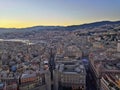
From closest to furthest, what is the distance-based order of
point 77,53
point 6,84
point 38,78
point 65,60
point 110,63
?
1. point 6,84
2. point 38,78
3. point 110,63
4. point 65,60
5. point 77,53

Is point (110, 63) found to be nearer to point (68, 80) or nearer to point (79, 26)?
point (68, 80)

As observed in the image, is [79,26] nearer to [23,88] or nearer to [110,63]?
[110,63]

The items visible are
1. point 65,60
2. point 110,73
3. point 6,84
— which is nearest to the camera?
point 6,84

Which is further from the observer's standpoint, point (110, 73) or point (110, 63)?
point (110, 63)

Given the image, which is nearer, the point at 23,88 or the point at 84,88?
the point at 23,88

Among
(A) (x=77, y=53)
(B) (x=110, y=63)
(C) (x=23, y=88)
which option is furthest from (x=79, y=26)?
(C) (x=23, y=88)

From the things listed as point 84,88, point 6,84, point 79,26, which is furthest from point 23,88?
point 79,26

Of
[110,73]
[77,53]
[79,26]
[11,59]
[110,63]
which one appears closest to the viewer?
[110,73]

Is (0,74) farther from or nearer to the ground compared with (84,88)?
farther from the ground

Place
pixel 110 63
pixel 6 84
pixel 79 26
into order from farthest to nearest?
pixel 79 26 → pixel 110 63 → pixel 6 84
